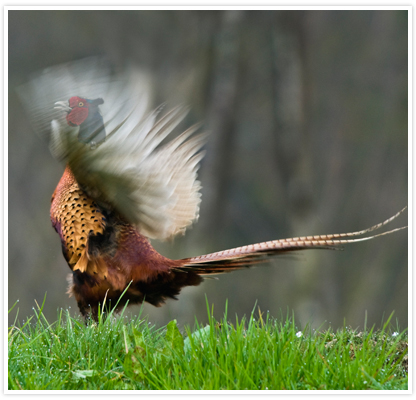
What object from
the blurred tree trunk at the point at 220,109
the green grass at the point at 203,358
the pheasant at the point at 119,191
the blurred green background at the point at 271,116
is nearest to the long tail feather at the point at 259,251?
the pheasant at the point at 119,191

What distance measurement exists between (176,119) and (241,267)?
82 centimetres

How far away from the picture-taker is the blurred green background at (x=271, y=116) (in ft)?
16.2

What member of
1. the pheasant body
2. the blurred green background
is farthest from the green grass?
the blurred green background

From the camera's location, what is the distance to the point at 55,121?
7.51 feet

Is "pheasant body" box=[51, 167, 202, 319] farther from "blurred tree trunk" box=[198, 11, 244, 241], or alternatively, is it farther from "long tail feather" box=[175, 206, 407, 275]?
"blurred tree trunk" box=[198, 11, 244, 241]

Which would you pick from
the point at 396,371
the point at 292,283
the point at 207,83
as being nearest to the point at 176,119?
the point at 396,371

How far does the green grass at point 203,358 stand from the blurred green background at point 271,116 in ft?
6.97

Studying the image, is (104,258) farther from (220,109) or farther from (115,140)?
(220,109)

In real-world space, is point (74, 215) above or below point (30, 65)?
below

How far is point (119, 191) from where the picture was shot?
94.0 inches

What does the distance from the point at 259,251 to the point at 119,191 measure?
753 millimetres

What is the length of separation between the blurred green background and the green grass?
2124 mm

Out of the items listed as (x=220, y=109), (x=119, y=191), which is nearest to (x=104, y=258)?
(x=119, y=191)
